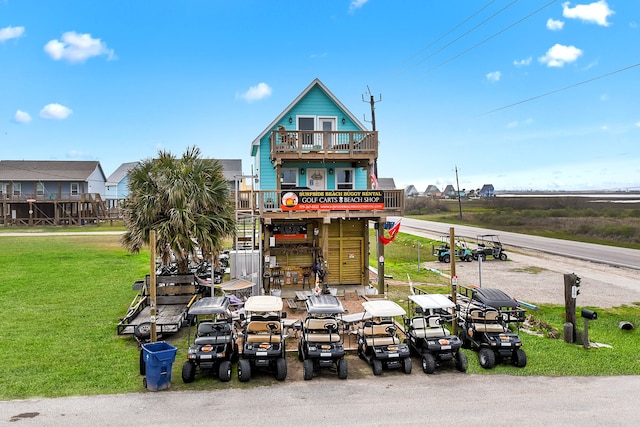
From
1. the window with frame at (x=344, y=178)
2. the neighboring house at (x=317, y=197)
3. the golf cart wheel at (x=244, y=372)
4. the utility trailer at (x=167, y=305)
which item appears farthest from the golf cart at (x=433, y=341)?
the window with frame at (x=344, y=178)

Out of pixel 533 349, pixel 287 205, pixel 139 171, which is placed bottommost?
pixel 533 349

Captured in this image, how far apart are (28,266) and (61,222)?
39034 millimetres

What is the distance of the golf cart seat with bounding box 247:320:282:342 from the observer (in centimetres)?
1106

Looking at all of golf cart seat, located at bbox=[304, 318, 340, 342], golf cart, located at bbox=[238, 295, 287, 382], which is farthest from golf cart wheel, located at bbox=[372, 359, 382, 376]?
golf cart, located at bbox=[238, 295, 287, 382]

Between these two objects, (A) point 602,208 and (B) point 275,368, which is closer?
(B) point 275,368

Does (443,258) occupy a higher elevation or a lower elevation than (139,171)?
lower

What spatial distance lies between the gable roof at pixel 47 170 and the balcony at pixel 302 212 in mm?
51028

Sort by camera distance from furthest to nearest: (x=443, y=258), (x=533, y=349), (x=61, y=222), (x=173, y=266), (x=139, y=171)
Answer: (x=61, y=222) < (x=443, y=258) < (x=173, y=266) < (x=139, y=171) < (x=533, y=349)

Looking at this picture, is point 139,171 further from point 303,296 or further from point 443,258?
point 443,258

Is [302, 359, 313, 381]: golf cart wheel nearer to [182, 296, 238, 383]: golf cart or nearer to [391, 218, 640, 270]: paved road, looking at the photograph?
[182, 296, 238, 383]: golf cart

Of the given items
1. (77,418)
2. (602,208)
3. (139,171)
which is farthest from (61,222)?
(602,208)

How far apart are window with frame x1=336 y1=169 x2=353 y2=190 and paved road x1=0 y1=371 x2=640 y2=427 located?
1333 cm

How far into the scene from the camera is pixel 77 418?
338 inches

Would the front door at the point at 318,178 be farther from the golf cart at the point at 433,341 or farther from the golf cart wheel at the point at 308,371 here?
the golf cart wheel at the point at 308,371
